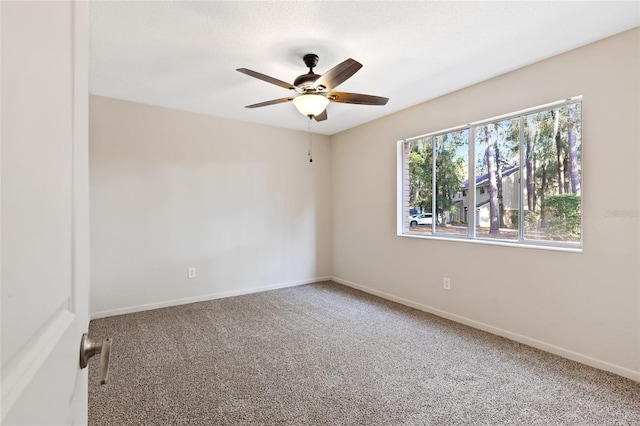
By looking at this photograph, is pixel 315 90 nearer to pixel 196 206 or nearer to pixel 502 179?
pixel 502 179

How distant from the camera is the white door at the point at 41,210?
0.32 m

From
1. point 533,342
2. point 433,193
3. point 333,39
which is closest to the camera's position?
point 333,39

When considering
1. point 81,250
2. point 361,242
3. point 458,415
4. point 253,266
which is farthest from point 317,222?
point 81,250

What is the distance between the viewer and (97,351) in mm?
692

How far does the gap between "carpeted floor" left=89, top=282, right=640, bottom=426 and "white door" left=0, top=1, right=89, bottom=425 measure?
155 cm

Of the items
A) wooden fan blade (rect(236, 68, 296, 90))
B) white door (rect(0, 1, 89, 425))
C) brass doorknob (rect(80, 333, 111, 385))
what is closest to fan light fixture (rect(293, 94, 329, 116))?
wooden fan blade (rect(236, 68, 296, 90))

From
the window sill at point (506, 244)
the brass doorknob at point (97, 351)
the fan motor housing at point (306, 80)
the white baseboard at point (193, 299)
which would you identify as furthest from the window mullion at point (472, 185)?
the brass doorknob at point (97, 351)

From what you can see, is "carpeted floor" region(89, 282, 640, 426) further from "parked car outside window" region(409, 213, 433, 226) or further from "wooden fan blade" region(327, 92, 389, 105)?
"wooden fan blade" region(327, 92, 389, 105)

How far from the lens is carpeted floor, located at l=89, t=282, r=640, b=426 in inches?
72.0

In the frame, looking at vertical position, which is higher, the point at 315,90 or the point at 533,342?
the point at 315,90

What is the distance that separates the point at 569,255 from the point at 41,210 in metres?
3.18

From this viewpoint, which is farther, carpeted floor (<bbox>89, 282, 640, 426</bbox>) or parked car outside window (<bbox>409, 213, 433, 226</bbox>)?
parked car outside window (<bbox>409, 213, 433, 226</bbox>)

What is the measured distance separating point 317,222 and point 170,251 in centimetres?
224

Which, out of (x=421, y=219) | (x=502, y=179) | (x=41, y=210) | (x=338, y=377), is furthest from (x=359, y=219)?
(x=41, y=210)
